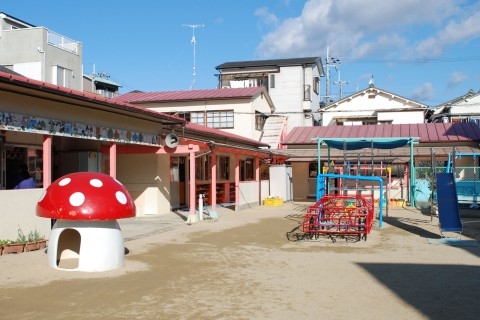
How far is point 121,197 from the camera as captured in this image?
839 cm

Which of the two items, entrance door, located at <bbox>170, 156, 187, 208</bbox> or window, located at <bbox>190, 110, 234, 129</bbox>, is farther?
window, located at <bbox>190, 110, 234, 129</bbox>

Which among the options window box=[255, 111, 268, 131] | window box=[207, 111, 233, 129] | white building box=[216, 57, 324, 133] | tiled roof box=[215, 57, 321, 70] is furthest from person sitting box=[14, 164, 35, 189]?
tiled roof box=[215, 57, 321, 70]

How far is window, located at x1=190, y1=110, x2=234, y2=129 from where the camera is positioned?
29484mm

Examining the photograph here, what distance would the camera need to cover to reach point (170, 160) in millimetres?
19359

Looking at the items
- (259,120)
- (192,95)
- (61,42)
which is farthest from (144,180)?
(61,42)

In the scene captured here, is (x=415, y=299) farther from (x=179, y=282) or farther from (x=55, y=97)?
(x=55, y=97)

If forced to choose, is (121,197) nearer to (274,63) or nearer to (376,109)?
(376,109)

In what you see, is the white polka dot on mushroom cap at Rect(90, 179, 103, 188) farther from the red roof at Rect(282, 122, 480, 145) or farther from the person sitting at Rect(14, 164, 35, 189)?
the red roof at Rect(282, 122, 480, 145)

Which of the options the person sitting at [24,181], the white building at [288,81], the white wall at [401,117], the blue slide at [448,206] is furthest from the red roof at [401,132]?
the person sitting at [24,181]

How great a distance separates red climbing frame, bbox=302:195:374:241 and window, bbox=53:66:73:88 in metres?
23.7

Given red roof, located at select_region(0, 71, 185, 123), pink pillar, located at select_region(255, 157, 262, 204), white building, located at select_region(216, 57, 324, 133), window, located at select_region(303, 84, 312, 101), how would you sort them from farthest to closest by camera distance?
window, located at select_region(303, 84, 312, 101) < white building, located at select_region(216, 57, 324, 133) < pink pillar, located at select_region(255, 157, 262, 204) < red roof, located at select_region(0, 71, 185, 123)

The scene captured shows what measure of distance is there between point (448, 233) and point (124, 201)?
9.00 metres

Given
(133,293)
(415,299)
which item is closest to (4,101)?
(133,293)

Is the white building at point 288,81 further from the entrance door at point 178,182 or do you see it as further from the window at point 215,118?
the entrance door at point 178,182
